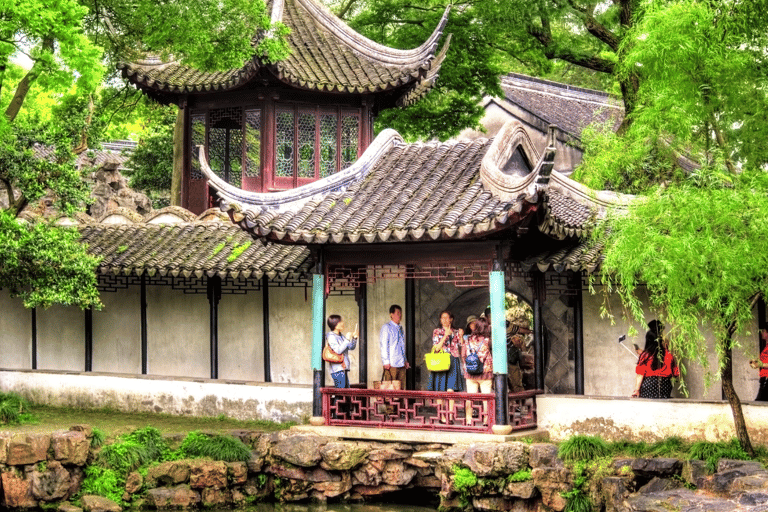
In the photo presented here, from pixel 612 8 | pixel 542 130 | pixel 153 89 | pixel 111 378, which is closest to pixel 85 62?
pixel 153 89

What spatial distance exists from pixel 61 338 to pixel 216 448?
5642 millimetres

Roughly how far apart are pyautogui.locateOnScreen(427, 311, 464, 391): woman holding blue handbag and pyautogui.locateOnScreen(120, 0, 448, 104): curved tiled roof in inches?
202

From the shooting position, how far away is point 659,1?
13547 millimetres

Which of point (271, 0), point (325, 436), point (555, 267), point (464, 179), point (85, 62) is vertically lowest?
point (325, 436)

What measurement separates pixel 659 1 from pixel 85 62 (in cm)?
708

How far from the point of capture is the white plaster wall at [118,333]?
18766mm

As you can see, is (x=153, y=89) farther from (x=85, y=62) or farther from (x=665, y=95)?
(x=665, y=95)

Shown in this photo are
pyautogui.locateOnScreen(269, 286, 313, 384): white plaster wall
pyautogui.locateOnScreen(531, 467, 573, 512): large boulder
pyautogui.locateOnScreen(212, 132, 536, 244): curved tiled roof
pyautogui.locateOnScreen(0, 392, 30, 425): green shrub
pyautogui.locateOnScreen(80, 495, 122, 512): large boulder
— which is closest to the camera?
pyautogui.locateOnScreen(531, 467, 573, 512): large boulder

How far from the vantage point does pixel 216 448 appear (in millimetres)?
14938

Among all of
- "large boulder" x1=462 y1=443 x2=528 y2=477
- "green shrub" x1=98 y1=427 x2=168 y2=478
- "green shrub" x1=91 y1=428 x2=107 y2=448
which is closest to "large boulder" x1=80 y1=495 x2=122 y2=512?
"green shrub" x1=98 y1=427 x2=168 y2=478

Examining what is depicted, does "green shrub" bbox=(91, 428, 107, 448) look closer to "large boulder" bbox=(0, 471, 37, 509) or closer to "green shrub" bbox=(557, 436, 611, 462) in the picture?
"large boulder" bbox=(0, 471, 37, 509)

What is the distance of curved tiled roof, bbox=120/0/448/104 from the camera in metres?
18.5

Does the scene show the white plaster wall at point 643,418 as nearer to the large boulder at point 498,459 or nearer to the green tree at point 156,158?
the large boulder at point 498,459

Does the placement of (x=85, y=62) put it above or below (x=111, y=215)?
above
